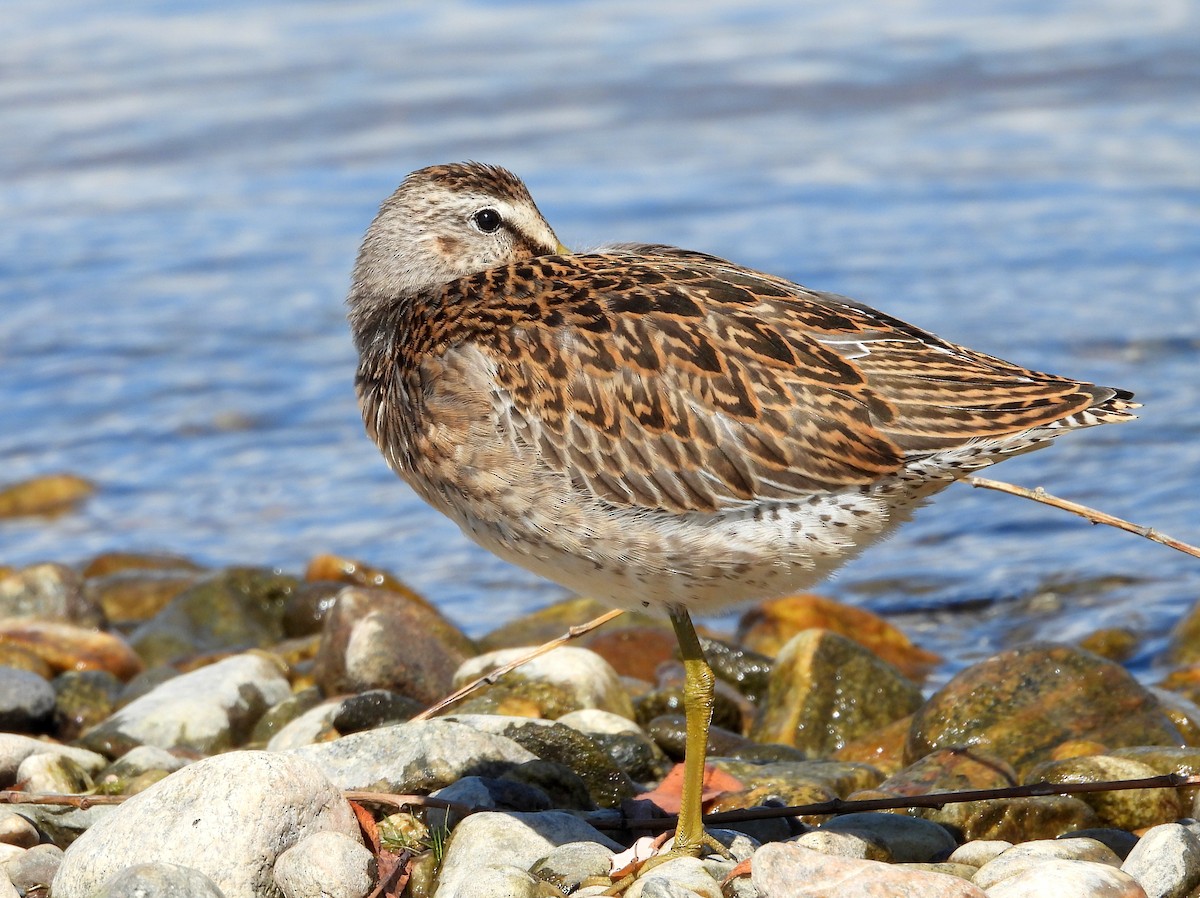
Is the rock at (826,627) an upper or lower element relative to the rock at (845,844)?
lower

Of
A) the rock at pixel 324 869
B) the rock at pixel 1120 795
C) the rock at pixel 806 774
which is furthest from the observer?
the rock at pixel 806 774

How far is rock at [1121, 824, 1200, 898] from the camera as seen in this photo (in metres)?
4.73

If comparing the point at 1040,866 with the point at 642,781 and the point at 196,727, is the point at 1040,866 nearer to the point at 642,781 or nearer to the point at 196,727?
the point at 642,781

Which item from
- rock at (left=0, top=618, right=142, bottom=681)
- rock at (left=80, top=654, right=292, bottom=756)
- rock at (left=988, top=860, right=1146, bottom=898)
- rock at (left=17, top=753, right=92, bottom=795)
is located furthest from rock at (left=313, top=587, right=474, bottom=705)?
rock at (left=988, top=860, right=1146, bottom=898)

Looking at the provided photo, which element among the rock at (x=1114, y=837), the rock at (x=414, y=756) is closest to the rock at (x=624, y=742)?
the rock at (x=414, y=756)

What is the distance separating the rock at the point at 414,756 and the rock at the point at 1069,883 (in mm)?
1905

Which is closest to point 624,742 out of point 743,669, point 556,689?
point 556,689

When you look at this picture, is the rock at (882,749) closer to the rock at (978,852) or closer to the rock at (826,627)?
the rock at (978,852)

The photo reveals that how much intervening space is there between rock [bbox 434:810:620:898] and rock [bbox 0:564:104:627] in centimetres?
470

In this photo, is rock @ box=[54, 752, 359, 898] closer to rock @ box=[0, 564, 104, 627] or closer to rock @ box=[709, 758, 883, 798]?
rock @ box=[709, 758, 883, 798]

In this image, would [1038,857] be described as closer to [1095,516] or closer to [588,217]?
[1095,516]

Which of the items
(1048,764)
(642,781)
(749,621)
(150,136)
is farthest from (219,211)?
(1048,764)

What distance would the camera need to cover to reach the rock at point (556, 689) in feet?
22.1

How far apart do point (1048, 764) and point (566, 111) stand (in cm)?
1580
